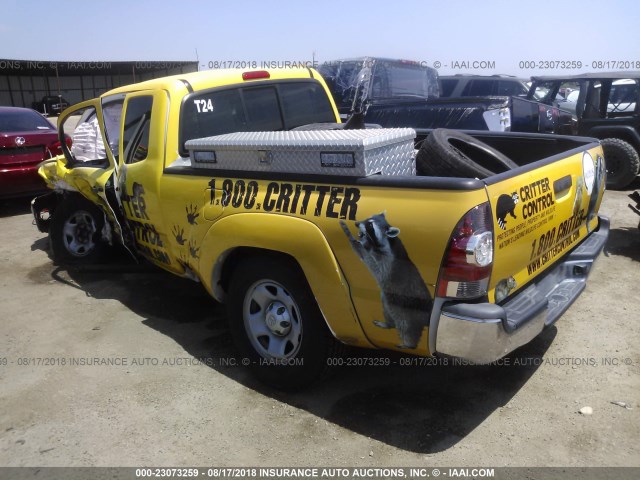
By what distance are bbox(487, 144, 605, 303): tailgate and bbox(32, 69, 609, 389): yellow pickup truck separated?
0.01 meters

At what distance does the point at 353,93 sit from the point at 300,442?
8.17 meters

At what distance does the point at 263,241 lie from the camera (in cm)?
317

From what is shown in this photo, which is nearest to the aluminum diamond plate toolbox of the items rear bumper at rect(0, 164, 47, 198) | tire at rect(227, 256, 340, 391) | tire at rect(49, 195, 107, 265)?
tire at rect(227, 256, 340, 391)

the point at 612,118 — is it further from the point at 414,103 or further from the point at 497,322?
the point at 497,322

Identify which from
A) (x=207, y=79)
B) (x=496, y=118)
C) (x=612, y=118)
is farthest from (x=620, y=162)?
(x=207, y=79)

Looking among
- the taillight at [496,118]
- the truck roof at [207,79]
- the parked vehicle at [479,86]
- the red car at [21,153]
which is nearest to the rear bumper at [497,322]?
the truck roof at [207,79]

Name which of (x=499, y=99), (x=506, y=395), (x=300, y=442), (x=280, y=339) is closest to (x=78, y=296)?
(x=280, y=339)

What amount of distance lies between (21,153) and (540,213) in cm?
779

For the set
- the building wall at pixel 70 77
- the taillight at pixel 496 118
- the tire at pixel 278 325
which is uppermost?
the building wall at pixel 70 77

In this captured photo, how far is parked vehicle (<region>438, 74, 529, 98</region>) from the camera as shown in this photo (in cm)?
1395

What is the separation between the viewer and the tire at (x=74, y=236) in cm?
584

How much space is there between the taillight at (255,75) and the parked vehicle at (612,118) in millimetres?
Result: 6310

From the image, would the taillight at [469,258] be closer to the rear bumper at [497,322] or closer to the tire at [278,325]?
the rear bumper at [497,322]

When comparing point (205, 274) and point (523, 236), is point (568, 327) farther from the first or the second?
point (205, 274)
